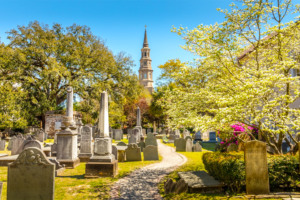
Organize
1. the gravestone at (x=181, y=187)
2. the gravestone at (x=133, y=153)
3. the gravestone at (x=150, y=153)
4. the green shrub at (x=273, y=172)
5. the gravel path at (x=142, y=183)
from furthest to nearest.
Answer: the gravestone at (x=150, y=153) < the gravestone at (x=133, y=153) < the gravel path at (x=142, y=183) < the gravestone at (x=181, y=187) < the green shrub at (x=273, y=172)

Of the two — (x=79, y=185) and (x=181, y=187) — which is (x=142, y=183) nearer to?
(x=181, y=187)

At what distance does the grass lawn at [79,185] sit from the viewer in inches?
243

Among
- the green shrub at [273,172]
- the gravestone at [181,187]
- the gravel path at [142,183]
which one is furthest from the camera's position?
the gravel path at [142,183]

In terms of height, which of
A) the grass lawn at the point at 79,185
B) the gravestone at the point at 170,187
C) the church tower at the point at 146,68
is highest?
the church tower at the point at 146,68

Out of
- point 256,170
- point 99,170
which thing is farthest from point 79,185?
point 256,170

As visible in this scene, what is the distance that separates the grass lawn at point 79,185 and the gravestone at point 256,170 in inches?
152

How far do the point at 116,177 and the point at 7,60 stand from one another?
75.7ft

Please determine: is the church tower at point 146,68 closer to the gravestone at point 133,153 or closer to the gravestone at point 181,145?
the gravestone at point 181,145

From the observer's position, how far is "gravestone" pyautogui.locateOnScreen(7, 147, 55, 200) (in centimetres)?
427

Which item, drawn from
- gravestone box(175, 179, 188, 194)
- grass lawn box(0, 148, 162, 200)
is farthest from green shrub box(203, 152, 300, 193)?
grass lawn box(0, 148, 162, 200)

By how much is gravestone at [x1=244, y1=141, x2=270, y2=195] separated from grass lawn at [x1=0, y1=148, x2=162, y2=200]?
3861 mm

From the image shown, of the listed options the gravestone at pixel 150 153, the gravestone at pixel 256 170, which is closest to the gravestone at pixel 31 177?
the gravestone at pixel 256 170

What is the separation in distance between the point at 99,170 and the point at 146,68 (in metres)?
72.9

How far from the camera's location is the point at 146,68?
3132 inches
